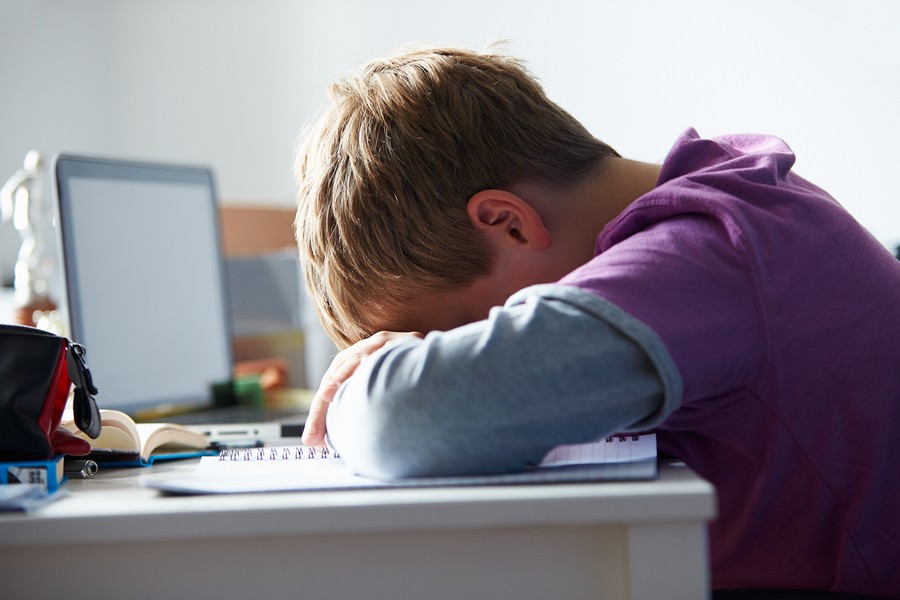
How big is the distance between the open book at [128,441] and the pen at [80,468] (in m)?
0.05

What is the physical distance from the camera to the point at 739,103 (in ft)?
7.49

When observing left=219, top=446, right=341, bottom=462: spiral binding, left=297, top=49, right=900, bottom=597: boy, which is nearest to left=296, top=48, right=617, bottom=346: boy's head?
left=297, top=49, right=900, bottom=597: boy

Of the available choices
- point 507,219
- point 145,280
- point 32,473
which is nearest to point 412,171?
point 507,219

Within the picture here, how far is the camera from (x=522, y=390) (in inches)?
22.3

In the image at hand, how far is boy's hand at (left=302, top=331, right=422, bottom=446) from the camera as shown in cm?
75

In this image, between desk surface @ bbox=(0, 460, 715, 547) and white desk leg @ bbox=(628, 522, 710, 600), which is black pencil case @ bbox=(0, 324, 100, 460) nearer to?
desk surface @ bbox=(0, 460, 715, 547)

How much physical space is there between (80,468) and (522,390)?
15.4 inches

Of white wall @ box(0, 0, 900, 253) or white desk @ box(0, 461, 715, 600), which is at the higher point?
white wall @ box(0, 0, 900, 253)

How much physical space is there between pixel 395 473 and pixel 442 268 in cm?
24

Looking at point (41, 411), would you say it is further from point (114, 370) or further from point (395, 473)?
point (114, 370)

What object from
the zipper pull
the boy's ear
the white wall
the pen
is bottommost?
the pen

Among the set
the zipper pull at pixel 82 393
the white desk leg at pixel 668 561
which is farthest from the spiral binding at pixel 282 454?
the white desk leg at pixel 668 561

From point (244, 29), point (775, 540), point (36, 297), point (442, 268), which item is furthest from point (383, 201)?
point (244, 29)

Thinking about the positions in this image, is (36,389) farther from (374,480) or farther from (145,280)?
(145,280)
